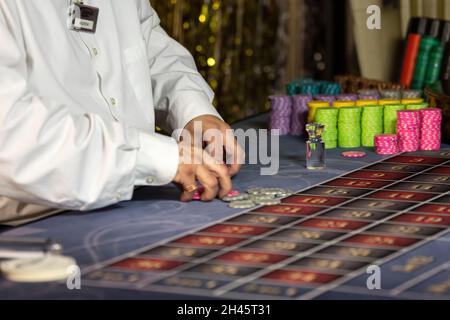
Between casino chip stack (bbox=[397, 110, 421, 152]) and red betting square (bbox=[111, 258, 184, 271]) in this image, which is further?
casino chip stack (bbox=[397, 110, 421, 152])

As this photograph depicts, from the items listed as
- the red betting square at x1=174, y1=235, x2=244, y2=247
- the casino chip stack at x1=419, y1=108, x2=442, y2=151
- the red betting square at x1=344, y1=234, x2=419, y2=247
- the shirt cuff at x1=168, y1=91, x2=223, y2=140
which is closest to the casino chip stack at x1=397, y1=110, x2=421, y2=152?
the casino chip stack at x1=419, y1=108, x2=442, y2=151

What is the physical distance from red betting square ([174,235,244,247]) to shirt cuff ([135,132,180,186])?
1.08 ft

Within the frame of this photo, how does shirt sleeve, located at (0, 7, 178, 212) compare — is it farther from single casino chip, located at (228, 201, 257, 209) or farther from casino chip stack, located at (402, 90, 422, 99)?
casino chip stack, located at (402, 90, 422, 99)

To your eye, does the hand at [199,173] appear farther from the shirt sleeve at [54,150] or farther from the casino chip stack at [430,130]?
the casino chip stack at [430,130]

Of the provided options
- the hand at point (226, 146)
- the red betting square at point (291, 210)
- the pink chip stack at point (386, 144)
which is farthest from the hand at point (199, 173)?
the pink chip stack at point (386, 144)

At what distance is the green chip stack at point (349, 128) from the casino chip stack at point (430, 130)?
0.22m

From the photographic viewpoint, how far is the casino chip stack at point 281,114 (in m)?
3.55

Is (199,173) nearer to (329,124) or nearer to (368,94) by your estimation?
(329,124)

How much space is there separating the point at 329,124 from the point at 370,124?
151 millimetres

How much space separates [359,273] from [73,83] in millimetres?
1124

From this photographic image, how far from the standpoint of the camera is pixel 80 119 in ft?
7.63

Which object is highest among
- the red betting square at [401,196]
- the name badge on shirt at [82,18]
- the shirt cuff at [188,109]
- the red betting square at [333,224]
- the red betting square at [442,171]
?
the name badge on shirt at [82,18]

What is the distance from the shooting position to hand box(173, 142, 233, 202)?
95.6 inches

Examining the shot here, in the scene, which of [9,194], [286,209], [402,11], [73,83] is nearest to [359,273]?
[286,209]
